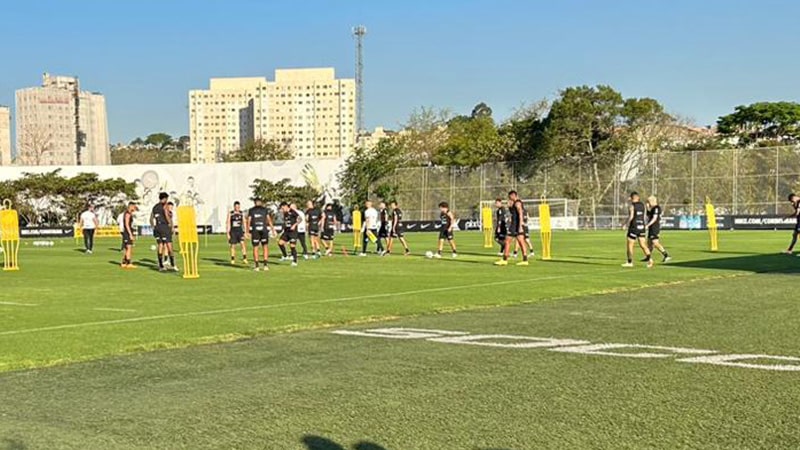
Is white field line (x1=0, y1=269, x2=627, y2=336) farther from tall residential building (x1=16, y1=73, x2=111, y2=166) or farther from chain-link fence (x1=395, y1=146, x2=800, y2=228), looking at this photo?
tall residential building (x1=16, y1=73, x2=111, y2=166)

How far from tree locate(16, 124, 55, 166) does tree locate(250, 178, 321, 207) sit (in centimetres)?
5373

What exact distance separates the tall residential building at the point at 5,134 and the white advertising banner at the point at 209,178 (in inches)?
3744

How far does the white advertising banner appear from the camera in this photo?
78.9 meters

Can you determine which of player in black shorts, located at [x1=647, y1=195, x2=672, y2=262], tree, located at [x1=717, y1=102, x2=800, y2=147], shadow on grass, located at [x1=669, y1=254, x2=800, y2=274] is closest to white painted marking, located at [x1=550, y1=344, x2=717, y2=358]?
shadow on grass, located at [x1=669, y1=254, x2=800, y2=274]

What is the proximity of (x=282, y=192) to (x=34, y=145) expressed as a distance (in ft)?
195

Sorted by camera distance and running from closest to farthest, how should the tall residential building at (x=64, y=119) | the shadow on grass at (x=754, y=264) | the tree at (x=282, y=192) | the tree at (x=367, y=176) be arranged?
the shadow on grass at (x=754, y=264)
the tree at (x=282, y=192)
the tree at (x=367, y=176)
the tall residential building at (x=64, y=119)

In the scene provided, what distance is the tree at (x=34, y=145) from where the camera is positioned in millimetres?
122625

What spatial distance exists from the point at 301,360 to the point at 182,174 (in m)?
73.5

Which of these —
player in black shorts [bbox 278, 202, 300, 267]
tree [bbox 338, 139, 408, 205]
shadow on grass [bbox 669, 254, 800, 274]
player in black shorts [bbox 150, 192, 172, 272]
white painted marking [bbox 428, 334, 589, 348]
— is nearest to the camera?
white painted marking [bbox 428, 334, 589, 348]

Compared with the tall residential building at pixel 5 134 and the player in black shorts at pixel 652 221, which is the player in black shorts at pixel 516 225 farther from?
the tall residential building at pixel 5 134

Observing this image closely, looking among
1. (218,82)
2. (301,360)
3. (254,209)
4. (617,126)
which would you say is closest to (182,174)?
(617,126)

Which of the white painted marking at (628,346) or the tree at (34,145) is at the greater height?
the tree at (34,145)

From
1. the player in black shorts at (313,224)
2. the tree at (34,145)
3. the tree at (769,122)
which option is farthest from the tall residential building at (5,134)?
the player in black shorts at (313,224)

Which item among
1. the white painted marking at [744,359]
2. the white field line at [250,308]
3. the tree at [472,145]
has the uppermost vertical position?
the tree at [472,145]
